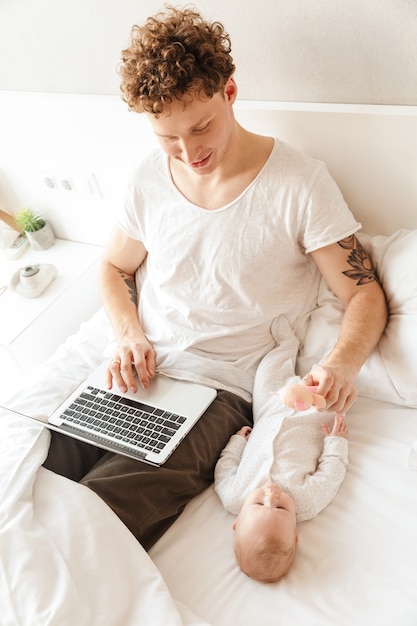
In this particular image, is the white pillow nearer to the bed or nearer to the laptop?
the bed

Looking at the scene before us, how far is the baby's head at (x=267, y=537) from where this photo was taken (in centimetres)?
106

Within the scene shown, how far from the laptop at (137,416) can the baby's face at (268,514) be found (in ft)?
0.65

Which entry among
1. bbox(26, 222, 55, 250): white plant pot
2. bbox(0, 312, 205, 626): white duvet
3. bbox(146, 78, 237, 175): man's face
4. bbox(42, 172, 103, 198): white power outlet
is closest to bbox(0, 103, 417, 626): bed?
bbox(0, 312, 205, 626): white duvet

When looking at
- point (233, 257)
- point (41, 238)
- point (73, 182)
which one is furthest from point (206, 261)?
point (41, 238)

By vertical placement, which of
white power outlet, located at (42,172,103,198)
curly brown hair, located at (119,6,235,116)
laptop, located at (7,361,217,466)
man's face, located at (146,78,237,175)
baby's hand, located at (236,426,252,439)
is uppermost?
curly brown hair, located at (119,6,235,116)

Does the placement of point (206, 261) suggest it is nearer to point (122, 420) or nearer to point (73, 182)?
point (122, 420)

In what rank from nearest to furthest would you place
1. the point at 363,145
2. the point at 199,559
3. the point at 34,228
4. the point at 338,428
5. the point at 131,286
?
the point at 199,559 → the point at 338,428 → the point at 363,145 → the point at 131,286 → the point at 34,228

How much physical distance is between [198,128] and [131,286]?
57 cm

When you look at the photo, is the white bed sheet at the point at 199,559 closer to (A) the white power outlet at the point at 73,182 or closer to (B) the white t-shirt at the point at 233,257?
A: (B) the white t-shirt at the point at 233,257

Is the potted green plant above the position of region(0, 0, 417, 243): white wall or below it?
below

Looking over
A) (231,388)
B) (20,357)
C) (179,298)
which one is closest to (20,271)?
(20,357)

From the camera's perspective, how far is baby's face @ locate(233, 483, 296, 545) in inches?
42.3

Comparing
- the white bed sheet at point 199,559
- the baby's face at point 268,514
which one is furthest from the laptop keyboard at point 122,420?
the baby's face at point 268,514

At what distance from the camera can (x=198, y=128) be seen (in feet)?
3.84
